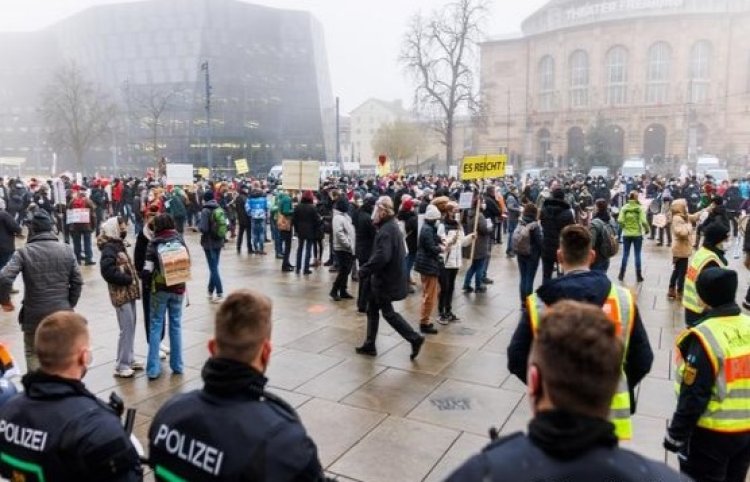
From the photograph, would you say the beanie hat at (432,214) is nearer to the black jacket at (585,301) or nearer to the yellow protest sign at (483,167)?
the yellow protest sign at (483,167)

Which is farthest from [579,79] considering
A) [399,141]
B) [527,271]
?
[527,271]

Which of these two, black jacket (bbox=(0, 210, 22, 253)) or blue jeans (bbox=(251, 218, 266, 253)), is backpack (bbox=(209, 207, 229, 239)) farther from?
blue jeans (bbox=(251, 218, 266, 253))

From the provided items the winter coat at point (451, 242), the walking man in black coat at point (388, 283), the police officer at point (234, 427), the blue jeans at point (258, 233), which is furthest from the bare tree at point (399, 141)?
the police officer at point (234, 427)

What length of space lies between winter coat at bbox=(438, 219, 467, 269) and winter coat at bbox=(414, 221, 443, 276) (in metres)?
0.68

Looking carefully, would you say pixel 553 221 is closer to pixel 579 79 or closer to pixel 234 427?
pixel 234 427

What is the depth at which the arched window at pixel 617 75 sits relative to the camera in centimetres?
6962

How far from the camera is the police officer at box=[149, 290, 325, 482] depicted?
2.06 meters

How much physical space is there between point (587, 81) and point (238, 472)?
7644cm

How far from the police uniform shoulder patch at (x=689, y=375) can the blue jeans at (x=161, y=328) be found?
503 cm

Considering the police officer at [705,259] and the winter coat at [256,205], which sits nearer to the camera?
the police officer at [705,259]

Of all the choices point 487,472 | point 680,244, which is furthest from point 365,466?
point 680,244

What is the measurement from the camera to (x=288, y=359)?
7355 millimetres

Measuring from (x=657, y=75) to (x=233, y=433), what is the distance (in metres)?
76.1

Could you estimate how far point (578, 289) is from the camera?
11.5 ft
